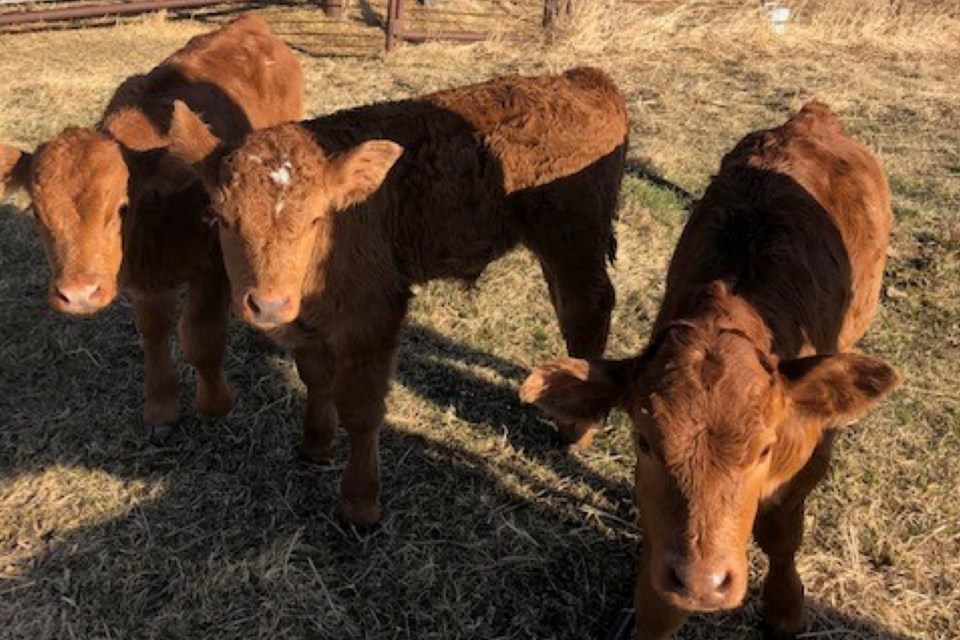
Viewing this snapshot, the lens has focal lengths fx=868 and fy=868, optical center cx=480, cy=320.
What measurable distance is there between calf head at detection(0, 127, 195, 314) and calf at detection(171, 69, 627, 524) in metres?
0.37

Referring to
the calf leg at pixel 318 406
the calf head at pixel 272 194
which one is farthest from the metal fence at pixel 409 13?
the calf head at pixel 272 194

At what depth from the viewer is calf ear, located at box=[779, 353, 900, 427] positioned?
2170mm

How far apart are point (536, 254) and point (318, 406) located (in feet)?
3.85

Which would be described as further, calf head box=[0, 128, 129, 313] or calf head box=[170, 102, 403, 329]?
calf head box=[0, 128, 129, 313]

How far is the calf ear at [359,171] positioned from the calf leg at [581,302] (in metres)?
0.96

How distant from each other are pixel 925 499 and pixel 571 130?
2.20 metres

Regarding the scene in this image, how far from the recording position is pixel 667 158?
6.95 m

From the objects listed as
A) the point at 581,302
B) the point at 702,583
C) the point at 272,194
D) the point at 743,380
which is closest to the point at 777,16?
the point at 581,302

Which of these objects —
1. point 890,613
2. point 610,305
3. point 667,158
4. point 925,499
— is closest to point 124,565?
point 610,305

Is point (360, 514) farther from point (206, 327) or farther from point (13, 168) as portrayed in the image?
point (13, 168)

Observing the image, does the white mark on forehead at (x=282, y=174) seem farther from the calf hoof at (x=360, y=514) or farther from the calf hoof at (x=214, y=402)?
the calf hoof at (x=214, y=402)

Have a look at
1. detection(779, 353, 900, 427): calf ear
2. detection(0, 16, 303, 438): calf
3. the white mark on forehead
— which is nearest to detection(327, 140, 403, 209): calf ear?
the white mark on forehead

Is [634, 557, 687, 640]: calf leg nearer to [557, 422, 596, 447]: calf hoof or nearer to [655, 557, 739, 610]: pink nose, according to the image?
[655, 557, 739, 610]: pink nose

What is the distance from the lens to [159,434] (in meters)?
4.00
